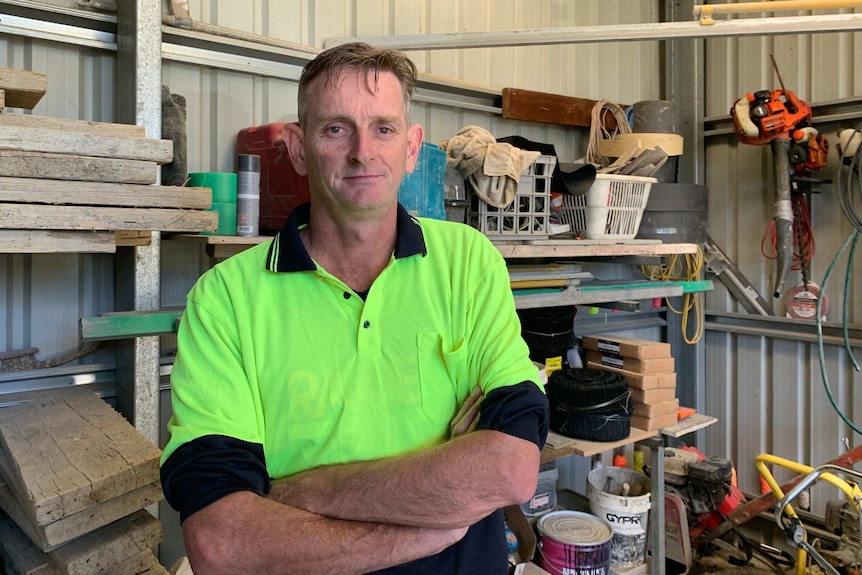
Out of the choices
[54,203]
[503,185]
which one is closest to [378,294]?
[54,203]

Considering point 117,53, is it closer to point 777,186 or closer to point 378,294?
point 378,294

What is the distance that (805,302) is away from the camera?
353cm

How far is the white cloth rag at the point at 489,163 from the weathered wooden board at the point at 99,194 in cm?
96

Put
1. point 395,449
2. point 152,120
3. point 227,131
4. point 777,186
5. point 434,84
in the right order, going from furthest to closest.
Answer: point 777,186
point 434,84
point 227,131
point 152,120
point 395,449

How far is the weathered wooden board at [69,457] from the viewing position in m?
1.38

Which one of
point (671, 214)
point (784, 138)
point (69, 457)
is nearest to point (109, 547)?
point (69, 457)

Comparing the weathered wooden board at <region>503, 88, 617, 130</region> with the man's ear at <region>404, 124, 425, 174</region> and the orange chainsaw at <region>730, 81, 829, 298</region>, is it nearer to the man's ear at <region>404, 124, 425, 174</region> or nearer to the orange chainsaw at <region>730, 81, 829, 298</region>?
the orange chainsaw at <region>730, 81, 829, 298</region>

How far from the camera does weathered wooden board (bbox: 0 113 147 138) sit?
1501mm

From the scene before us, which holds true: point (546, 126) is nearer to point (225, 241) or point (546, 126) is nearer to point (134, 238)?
point (225, 241)

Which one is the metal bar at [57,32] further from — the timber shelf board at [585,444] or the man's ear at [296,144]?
the timber shelf board at [585,444]

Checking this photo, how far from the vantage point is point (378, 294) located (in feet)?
4.05

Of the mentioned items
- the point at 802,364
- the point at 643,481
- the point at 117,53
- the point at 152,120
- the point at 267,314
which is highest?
the point at 117,53

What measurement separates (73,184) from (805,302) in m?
3.52

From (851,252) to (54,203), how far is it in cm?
346
